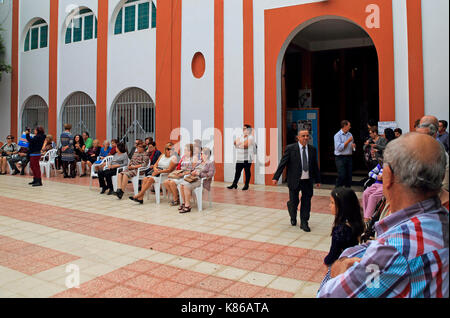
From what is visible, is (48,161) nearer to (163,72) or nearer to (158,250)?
(163,72)

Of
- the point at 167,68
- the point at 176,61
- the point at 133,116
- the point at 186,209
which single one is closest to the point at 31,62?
the point at 133,116

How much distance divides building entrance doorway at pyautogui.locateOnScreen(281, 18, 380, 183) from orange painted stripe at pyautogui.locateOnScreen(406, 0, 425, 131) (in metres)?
5.86

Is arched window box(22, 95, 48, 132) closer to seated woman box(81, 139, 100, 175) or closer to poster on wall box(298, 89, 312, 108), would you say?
seated woman box(81, 139, 100, 175)

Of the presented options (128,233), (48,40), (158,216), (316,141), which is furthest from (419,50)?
(48,40)

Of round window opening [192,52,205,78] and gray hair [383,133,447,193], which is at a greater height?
round window opening [192,52,205,78]

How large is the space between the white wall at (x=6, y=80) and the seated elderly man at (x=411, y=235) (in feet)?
62.2

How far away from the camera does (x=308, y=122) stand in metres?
12.7

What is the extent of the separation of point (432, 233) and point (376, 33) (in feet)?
28.4

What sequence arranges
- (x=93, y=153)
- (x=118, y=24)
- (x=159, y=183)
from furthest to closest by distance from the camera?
(x=118, y=24)
(x=93, y=153)
(x=159, y=183)

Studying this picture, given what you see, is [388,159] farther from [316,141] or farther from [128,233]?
[316,141]

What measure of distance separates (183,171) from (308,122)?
644cm

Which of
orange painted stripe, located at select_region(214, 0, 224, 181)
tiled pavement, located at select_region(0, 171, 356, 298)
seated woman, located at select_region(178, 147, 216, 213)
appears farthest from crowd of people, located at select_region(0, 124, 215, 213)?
orange painted stripe, located at select_region(214, 0, 224, 181)

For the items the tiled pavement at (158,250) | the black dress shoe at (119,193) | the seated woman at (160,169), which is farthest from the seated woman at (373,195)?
the black dress shoe at (119,193)

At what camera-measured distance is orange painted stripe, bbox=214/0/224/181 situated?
1134cm
